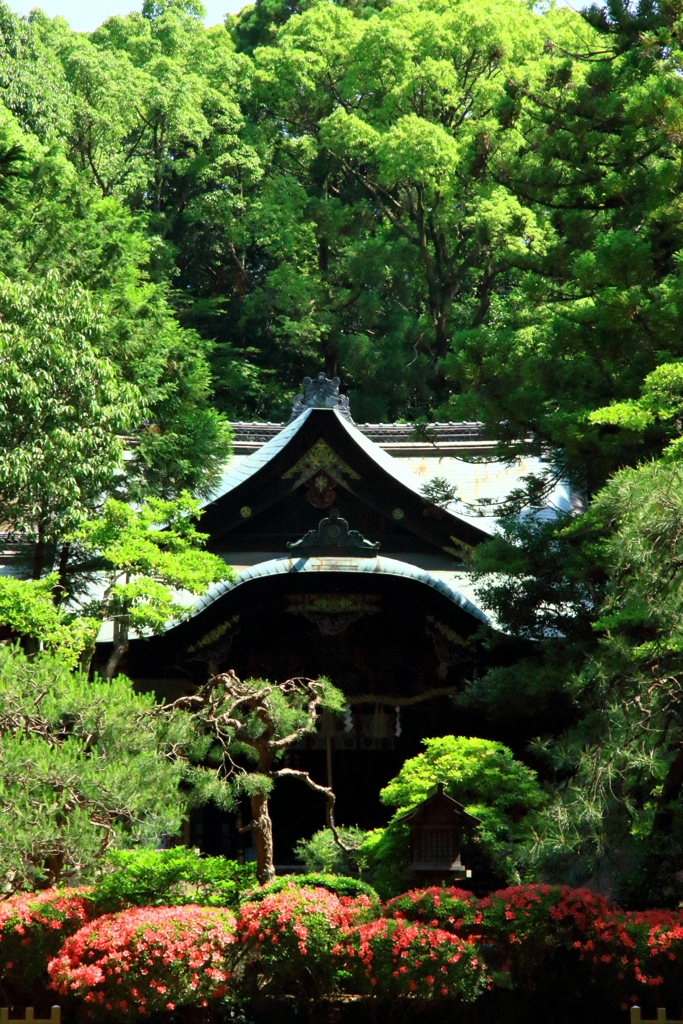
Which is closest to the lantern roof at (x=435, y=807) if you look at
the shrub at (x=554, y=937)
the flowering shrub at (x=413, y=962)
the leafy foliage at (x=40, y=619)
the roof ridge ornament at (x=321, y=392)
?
the shrub at (x=554, y=937)

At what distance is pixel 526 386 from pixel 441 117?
17325 millimetres

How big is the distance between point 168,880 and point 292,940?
5.08 feet

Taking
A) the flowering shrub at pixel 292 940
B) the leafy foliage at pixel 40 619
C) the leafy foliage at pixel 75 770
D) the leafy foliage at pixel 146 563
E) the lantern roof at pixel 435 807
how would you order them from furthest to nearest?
the leafy foliage at pixel 146 563, the leafy foliage at pixel 40 619, the lantern roof at pixel 435 807, the leafy foliage at pixel 75 770, the flowering shrub at pixel 292 940

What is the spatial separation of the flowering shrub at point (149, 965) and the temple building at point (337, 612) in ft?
16.2

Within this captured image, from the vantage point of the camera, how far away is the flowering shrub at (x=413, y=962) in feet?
30.5

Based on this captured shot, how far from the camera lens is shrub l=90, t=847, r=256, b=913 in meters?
10.4

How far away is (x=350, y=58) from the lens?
31531mm

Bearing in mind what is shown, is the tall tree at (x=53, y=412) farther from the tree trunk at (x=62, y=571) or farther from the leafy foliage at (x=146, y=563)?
the leafy foliage at (x=146, y=563)

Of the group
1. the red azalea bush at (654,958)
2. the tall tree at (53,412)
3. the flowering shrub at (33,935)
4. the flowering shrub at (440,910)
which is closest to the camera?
the red azalea bush at (654,958)

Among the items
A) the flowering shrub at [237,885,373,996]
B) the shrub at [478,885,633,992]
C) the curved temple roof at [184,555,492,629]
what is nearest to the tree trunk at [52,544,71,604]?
the curved temple roof at [184,555,492,629]

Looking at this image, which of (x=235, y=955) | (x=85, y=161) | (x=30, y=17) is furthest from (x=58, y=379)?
(x=30, y=17)

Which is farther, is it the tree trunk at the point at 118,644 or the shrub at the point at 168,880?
the tree trunk at the point at 118,644

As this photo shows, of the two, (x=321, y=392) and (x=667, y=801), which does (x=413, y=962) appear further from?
(x=321, y=392)

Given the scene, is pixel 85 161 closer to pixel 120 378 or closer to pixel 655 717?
pixel 120 378
